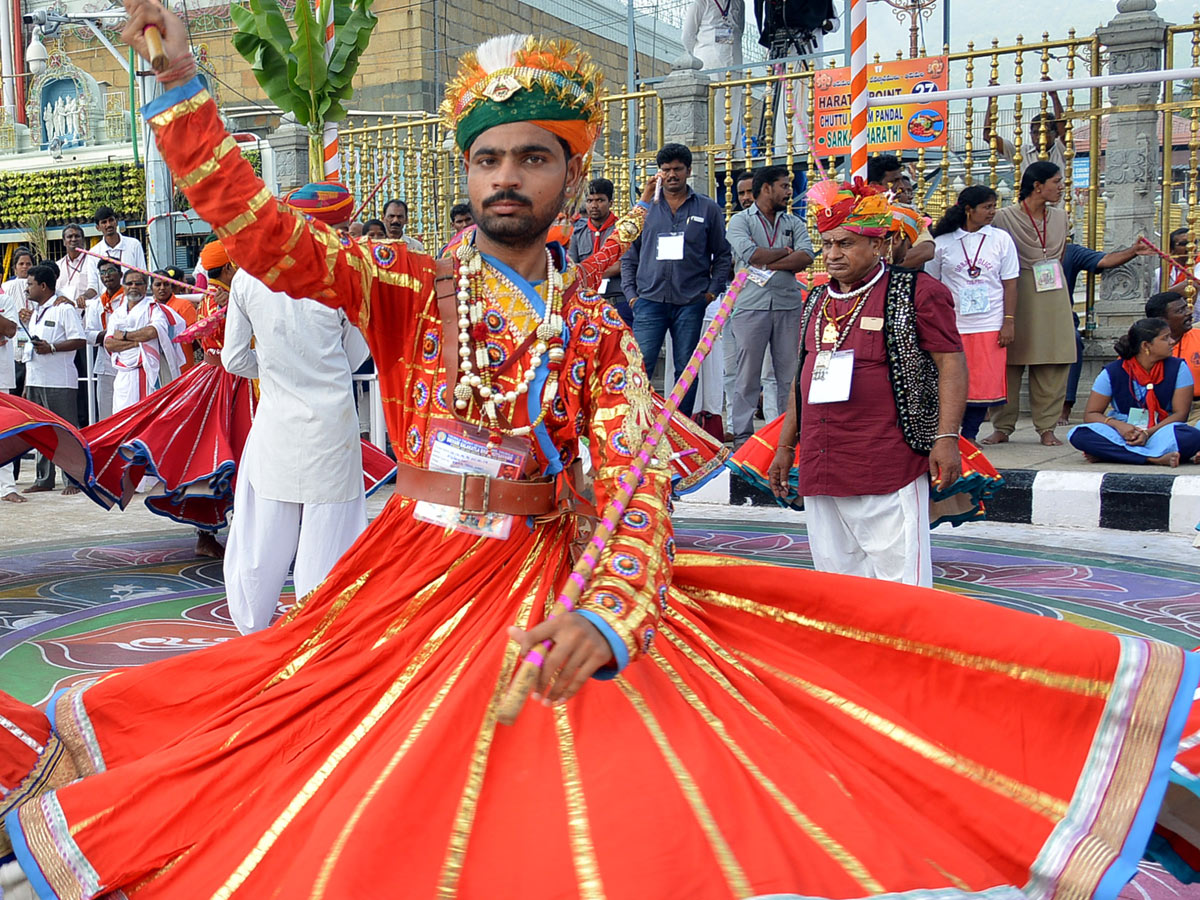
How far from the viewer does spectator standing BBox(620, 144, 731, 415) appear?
28.2 feet

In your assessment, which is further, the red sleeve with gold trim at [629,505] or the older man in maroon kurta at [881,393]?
the older man in maroon kurta at [881,393]

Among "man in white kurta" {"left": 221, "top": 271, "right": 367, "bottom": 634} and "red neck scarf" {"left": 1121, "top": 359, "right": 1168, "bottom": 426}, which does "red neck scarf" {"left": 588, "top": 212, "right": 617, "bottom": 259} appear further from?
"man in white kurta" {"left": 221, "top": 271, "right": 367, "bottom": 634}

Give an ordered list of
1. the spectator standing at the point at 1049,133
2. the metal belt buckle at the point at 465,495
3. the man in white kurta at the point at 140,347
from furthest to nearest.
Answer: the spectator standing at the point at 1049,133
the man in white kurta at the point at 140,347
the metal belt buckle at the point at 465,495

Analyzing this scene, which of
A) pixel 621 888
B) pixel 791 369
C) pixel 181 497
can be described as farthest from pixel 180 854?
pixel 791 369

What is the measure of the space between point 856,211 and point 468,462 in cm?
250

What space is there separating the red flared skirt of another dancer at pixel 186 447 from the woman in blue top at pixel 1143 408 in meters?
4.53

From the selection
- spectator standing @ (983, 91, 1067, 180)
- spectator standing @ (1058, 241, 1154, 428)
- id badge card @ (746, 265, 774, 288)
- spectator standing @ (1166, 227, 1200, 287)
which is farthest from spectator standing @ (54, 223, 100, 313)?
spectator standing @ (1166, 227, 1200, 287)

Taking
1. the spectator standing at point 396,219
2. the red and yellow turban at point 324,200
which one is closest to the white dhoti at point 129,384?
the spectator standing at point 396,219

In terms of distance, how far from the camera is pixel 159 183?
804 inches

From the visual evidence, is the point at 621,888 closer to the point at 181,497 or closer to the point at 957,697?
the point at 957,697

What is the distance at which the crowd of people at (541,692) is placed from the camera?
6.07 feet

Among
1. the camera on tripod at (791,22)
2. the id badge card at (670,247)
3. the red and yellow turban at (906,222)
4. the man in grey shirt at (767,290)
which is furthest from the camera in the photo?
the camera on tripod at (791,22)

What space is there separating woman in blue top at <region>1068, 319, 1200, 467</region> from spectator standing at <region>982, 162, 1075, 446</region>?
2.20 feet

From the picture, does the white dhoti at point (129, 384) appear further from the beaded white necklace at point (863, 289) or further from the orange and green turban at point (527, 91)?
the orange and green turban at point (527, 91)
